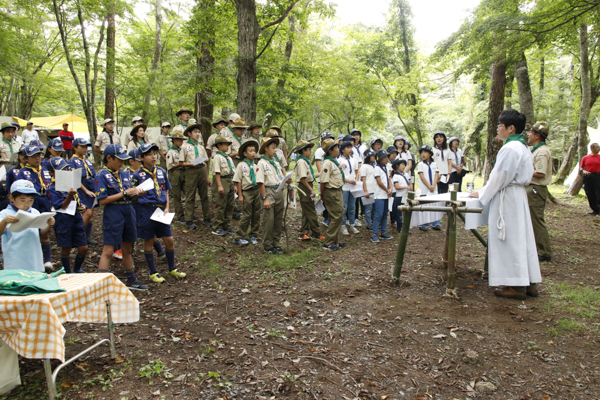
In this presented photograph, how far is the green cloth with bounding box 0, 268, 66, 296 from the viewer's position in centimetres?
271

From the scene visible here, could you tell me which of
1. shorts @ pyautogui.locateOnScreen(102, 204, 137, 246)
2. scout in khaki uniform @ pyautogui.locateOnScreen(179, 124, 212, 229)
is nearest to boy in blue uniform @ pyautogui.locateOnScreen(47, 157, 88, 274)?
shorts @ pyautogui.locateOnScreen(102, 204, 137, 246)

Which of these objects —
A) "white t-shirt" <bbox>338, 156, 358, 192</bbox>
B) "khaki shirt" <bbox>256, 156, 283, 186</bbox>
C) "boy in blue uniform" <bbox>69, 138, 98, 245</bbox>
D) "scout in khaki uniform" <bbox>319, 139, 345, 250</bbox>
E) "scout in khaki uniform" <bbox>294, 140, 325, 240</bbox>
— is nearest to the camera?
"boy in blue uniform" <bbox>69, 138, 98, 245</bbox>

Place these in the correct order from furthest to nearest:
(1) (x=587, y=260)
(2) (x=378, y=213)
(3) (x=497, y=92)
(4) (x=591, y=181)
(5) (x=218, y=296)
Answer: (3) (x=497, y=92)
(4) (x=591, y=181)
(2) (x=378, y=213)
(1) (x=587, y=260)
(5) (x=218, y=296)

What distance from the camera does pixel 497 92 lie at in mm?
11898

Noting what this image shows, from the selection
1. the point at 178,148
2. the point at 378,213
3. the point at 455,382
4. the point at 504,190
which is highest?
the point at 178,148

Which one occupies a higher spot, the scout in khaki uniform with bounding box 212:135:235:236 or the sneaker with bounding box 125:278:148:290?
the scout in khaki uniform with bounding box 212:135:235:236

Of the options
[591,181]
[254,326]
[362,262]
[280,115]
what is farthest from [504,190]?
[591,181]

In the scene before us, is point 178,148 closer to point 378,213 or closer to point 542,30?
point 378,213

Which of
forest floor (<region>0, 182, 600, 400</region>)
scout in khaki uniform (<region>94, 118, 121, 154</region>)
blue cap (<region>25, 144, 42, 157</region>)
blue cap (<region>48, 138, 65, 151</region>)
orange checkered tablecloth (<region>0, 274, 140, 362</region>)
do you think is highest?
scout in khaki uniform (<region>94, 118, 121, 154</region>)

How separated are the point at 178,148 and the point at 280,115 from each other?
3.35m

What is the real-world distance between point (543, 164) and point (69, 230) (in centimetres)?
816

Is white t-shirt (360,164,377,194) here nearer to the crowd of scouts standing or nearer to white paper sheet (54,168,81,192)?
the crowd of scouts standing

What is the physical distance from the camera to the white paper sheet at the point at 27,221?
3609 mm

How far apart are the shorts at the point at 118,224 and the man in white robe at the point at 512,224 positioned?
5.12 meters
